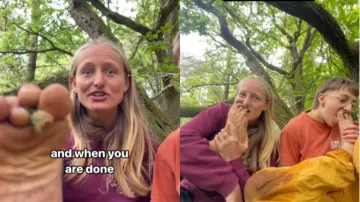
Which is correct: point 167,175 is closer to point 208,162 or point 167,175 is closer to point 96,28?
point 208,162

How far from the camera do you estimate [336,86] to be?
1266 millimetres

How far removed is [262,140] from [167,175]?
320 mm

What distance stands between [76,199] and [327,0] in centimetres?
89

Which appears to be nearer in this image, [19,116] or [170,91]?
[19,116]

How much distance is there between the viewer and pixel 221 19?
1.29 metres

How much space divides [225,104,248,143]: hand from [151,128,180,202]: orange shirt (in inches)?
7.5

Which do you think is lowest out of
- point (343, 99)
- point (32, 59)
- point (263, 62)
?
point (343, 99)

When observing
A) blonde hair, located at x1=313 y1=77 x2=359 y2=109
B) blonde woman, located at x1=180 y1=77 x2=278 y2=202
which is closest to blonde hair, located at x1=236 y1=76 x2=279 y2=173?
blonde woman, located at x1=180 y1=77 x2=278 y2=202

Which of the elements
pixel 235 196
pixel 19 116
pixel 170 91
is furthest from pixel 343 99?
pixel 19 116

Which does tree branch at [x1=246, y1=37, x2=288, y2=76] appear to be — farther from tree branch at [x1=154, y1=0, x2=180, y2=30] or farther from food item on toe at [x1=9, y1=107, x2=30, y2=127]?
food item on toe at [x1=9, y1=107, x2=30, y2=127]

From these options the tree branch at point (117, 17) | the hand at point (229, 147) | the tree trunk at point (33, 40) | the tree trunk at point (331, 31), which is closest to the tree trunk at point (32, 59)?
the tree trunk at point (33, 40)

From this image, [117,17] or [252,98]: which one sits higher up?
[117,17]

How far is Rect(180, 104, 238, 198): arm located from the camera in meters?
1.32

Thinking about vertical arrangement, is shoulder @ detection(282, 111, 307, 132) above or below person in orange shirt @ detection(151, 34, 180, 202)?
above
